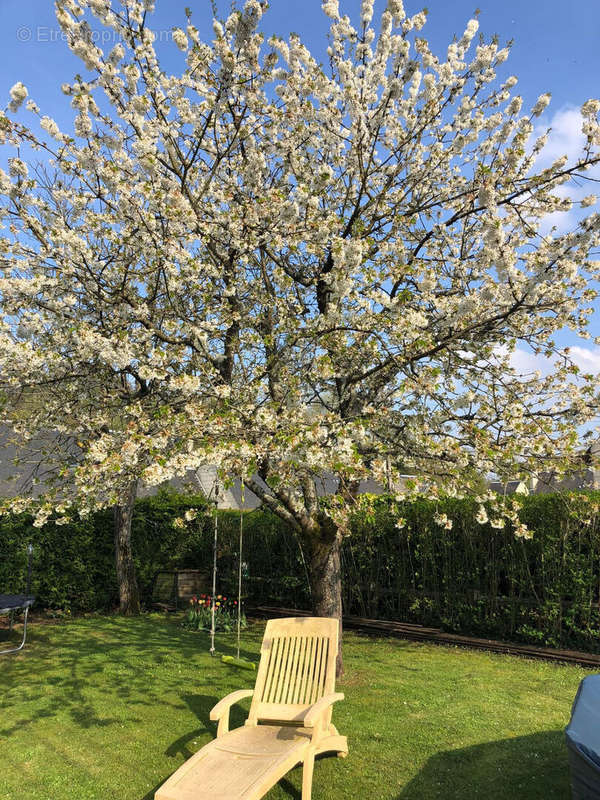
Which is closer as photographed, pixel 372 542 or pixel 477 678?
pixel 477 678

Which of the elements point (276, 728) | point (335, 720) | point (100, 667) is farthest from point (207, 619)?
point (276, 728)

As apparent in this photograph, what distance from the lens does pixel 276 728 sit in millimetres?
4285

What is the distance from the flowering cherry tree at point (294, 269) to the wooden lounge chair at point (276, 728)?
1.08 m

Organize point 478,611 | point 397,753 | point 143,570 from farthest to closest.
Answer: point 143,570 < point 478,611 < point 397,753

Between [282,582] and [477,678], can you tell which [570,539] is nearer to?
A: [477,678]

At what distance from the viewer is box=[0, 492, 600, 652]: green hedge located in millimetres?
7758

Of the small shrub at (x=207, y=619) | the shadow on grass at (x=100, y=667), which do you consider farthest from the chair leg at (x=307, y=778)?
the small shrub at (x=207, y=619)

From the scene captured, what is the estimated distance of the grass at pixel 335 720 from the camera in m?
4.03

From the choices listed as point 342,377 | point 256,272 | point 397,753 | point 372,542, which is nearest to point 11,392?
point 256,272

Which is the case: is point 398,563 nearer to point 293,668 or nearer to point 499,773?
point 293,668

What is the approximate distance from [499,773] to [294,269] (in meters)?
5.03

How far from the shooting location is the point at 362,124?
228 inches

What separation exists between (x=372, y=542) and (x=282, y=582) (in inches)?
75.4

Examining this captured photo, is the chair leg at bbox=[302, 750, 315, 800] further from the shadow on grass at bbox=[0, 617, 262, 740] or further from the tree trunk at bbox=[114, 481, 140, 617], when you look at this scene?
the tree trunk at bbox=[114, 481, 140, 617]
